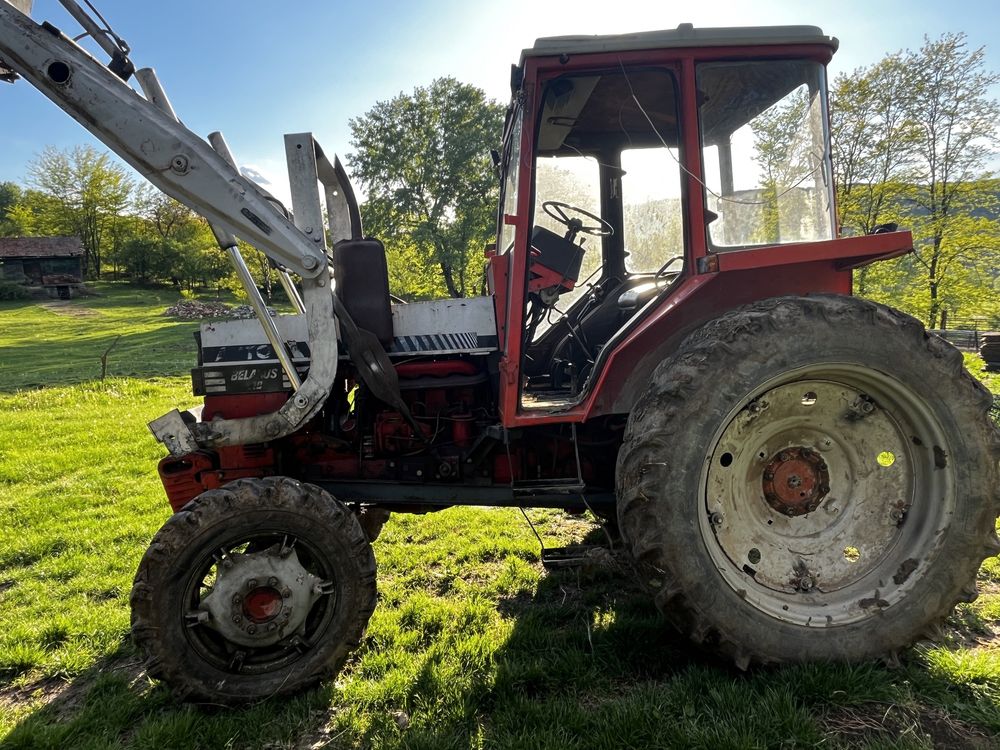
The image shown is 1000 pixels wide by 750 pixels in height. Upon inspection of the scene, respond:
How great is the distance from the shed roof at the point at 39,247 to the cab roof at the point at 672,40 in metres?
51.5

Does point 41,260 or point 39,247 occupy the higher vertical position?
point 39,247

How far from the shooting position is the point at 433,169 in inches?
1091

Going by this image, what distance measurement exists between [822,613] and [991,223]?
50.7 ft

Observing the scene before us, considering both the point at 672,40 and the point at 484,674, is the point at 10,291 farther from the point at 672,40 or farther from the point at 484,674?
the point at 672,40

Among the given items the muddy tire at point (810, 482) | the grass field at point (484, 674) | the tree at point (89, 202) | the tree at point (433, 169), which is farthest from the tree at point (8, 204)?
the muddy tire at point (810, 482)

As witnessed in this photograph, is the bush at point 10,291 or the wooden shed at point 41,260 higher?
the wooden shed at point 41,260

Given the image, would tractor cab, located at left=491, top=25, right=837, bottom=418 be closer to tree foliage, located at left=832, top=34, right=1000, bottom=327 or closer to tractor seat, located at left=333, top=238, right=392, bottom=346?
tractor seat, located at left=333, top=238, right=392, bottom=346

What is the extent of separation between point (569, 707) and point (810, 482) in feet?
4.75

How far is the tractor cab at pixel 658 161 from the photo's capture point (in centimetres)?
250

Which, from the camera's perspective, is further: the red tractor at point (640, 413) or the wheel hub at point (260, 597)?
the wheel hub at point (260, 597)

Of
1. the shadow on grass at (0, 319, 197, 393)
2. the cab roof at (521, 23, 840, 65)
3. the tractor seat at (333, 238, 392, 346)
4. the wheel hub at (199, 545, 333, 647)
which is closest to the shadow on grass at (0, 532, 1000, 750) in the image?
the wheel hub at (199, 545, 333, 647)

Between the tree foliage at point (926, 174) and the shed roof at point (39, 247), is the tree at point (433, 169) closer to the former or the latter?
the tree foliage at point (926, 174)

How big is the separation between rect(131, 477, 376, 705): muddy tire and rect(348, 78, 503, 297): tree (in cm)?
2305

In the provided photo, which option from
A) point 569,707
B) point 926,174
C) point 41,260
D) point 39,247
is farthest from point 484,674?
point 39,247
